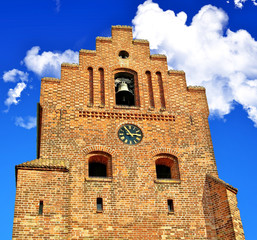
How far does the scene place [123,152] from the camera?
1873 cm

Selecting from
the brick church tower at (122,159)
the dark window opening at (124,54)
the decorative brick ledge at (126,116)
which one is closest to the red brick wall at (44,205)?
the brick church tower at (122,159)

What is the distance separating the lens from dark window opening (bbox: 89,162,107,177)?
62.1 ft

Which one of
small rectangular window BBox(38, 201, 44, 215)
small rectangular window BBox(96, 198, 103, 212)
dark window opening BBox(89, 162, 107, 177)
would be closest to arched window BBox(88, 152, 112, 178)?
dark window opening BBox(89, 162, 107, 177)

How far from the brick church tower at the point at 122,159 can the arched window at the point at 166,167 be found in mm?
44

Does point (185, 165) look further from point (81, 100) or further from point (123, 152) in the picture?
point (81, 100)

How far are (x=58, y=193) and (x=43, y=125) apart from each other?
348 cm

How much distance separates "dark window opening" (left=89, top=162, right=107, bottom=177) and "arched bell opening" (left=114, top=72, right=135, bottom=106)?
11.8 ft

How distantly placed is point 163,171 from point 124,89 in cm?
430

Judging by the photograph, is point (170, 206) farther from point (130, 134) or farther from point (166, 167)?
point (130, 134)

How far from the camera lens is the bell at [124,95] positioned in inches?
828

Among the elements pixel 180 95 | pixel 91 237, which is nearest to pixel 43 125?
pixel 91 237

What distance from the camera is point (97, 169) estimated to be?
1906 cm

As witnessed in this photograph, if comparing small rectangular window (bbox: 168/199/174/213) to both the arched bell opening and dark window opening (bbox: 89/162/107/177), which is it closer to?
dark window opening (bbox: 89/162/107/177)

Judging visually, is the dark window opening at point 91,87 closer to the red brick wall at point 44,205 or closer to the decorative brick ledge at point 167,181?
the red brick wall at point 44,205
